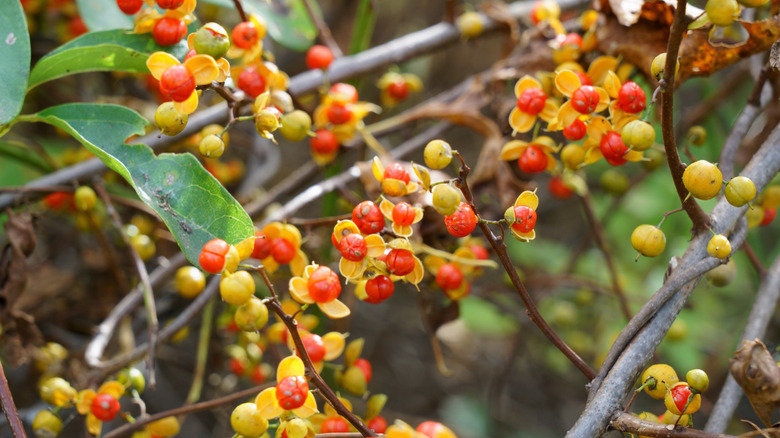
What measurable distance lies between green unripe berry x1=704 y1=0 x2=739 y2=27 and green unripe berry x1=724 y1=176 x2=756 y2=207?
0.84 feet

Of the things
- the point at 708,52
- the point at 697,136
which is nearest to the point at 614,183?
the point at 697,136

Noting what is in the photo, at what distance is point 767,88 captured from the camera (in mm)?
1477

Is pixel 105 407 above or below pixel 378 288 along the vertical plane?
below

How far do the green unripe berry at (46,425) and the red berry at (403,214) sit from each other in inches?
35.5

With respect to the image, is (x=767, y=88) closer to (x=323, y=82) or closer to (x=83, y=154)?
(x=323, y=82)

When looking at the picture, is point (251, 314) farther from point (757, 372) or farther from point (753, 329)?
point (753, 329)

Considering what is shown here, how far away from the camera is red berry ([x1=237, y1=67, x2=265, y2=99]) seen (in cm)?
137

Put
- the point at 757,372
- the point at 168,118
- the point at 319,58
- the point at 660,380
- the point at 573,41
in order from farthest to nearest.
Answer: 1. the point at 319,58
2. the point at 573,41
3. the point at 168,118
4. the point at 660,380
5. the point at 757,372

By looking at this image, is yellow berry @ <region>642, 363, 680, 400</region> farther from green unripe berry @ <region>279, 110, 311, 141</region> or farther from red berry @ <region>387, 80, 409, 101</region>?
red berry @ <region>387, 80, 409, 101</region>

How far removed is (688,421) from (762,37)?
818 millimetres

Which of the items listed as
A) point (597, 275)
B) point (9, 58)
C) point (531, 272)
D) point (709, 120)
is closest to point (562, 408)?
point (597, 275)

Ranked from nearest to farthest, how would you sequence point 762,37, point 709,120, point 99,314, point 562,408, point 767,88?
point 762,37 → point 767,88 → point 99,314 → point 709,120 → point 562,408

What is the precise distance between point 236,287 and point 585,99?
2.51 ft

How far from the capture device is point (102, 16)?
160 cm
